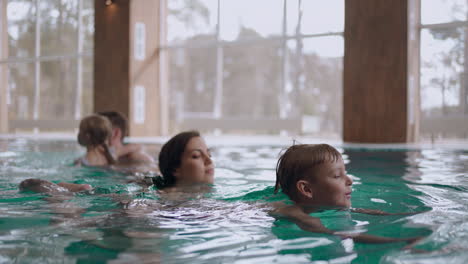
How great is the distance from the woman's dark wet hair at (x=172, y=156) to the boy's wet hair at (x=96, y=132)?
54.5 inches

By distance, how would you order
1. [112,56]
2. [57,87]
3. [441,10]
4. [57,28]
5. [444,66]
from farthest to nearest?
[57,87]
[57,28]
[112,56]
[444,66]
[441,10]

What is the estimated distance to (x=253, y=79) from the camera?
16156 mm

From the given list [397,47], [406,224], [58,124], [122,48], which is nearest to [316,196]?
[406,224]

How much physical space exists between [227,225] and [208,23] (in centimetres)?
1243

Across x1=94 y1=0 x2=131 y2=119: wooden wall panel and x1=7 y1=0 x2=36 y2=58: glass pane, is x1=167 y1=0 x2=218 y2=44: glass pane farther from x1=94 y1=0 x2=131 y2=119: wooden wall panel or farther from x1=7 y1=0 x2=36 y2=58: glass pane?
x1=7 y1=0 x2=36 y2=58: glass pane

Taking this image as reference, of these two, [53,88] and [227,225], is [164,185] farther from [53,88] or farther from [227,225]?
[53,88]

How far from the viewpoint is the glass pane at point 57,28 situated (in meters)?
15.5

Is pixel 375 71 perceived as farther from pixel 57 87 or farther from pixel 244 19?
pixel 57 87

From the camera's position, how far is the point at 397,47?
8.16 meters

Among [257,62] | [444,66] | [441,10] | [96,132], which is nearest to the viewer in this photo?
[96,132]

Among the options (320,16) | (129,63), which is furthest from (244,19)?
(129,63)

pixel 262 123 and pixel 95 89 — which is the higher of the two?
pixel 95 89

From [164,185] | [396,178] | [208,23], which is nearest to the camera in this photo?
[164,185]

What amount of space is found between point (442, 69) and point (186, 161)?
8.12 metres
